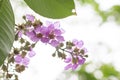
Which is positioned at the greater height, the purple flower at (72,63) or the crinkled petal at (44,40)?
the purple flower at (72,63)

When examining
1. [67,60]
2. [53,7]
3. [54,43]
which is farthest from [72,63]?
[53,7]

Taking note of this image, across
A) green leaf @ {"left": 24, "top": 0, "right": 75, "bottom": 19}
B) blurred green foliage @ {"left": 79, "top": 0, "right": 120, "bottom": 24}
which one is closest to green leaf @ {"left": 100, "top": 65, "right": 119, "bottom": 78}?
blurred green foliage @ {"left": 79, "top": 0, "right": 120, "bottom": 24}

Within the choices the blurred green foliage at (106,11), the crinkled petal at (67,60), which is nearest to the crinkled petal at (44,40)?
the crinkled petal at (67,60)

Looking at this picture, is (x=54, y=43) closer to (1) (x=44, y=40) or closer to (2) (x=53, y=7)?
(1) (x=44, y=40)

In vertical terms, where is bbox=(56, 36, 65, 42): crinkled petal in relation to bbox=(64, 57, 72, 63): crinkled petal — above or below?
above

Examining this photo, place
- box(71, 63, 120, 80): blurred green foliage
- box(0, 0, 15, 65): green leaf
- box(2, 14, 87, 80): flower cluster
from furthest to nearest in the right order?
box(71, 63, 120, 80): blurred green foliage < box(2, 14, 87, 80): flower cluster < box(0, 0, 15, 65): green leaf

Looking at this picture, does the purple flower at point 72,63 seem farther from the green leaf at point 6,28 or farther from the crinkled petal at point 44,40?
the green leaf at point 6,28

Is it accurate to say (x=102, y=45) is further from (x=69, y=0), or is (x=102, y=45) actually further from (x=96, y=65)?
(x=69, y=0)

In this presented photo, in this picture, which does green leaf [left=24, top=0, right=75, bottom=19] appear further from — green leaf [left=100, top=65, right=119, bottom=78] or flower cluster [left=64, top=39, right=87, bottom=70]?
green leaf [left=100, top=65, right=119, bottom=78]
